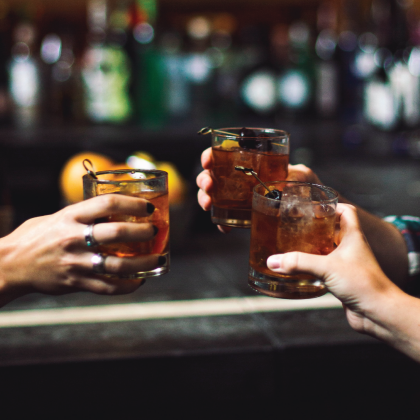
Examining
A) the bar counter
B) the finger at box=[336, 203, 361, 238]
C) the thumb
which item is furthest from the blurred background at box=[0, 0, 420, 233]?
the thumb

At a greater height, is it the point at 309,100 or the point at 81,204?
the point at 309,100

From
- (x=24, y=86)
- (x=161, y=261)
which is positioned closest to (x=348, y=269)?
(x=161, y=261)

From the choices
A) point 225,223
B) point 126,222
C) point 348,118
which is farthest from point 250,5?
point 126,222

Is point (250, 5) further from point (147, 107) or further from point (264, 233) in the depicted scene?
point (264, 233)

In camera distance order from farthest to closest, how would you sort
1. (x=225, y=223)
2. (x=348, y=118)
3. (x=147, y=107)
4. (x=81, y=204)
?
1. (x=348, y=118)
2. (x=147, y=107)
3. (x=225, y=223)
4. (x=81, y=204)

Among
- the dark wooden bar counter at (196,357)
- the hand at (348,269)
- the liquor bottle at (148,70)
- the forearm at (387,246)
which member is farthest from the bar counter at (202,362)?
the liquor bottle at (148,70)

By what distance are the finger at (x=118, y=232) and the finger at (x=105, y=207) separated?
0.05ft

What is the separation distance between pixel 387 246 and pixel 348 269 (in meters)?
0.39

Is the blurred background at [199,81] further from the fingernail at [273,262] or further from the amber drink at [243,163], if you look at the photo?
the fingernail at [273,262]

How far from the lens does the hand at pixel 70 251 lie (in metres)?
0.61

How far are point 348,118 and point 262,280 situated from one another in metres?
2.59

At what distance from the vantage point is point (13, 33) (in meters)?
2.88

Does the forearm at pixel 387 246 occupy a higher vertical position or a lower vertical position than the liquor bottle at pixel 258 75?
lower

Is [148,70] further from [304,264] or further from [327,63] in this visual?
[304,264]
